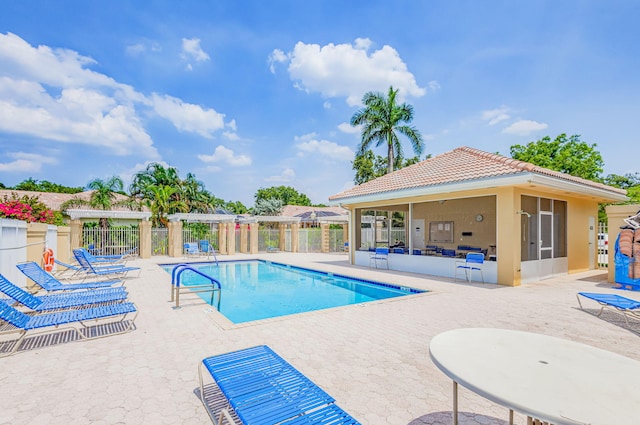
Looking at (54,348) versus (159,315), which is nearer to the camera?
(54,348)

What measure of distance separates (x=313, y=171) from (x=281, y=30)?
21287mm

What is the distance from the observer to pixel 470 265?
37.9 feet

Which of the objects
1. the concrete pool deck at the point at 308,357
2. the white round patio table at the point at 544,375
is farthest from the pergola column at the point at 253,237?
the white round patio table at the point at 544,375

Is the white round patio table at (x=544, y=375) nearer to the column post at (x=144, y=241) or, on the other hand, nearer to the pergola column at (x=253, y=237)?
the column post at (x=144, y=241)

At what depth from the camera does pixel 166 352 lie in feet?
16.0

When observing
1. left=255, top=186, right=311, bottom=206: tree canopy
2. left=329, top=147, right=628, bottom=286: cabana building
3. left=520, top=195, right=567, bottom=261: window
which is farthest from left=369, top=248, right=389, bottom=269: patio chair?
left=255, top=186, right=311, bottom=206: tree canopy

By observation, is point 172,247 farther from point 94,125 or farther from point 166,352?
point 166,352

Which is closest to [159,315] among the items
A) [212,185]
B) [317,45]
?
[317,45]

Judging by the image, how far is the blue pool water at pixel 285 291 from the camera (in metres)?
9.13

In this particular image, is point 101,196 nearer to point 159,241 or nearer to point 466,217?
point 159,241

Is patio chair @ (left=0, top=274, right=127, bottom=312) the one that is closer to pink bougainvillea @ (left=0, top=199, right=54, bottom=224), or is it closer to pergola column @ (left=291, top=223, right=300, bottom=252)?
pink bougainvillea @ (left=0, top=199, right=54, bottom=224)

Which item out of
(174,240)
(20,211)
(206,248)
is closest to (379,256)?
(206,248)

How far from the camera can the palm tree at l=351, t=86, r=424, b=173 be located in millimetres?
26516

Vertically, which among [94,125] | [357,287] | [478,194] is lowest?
[357,287]
